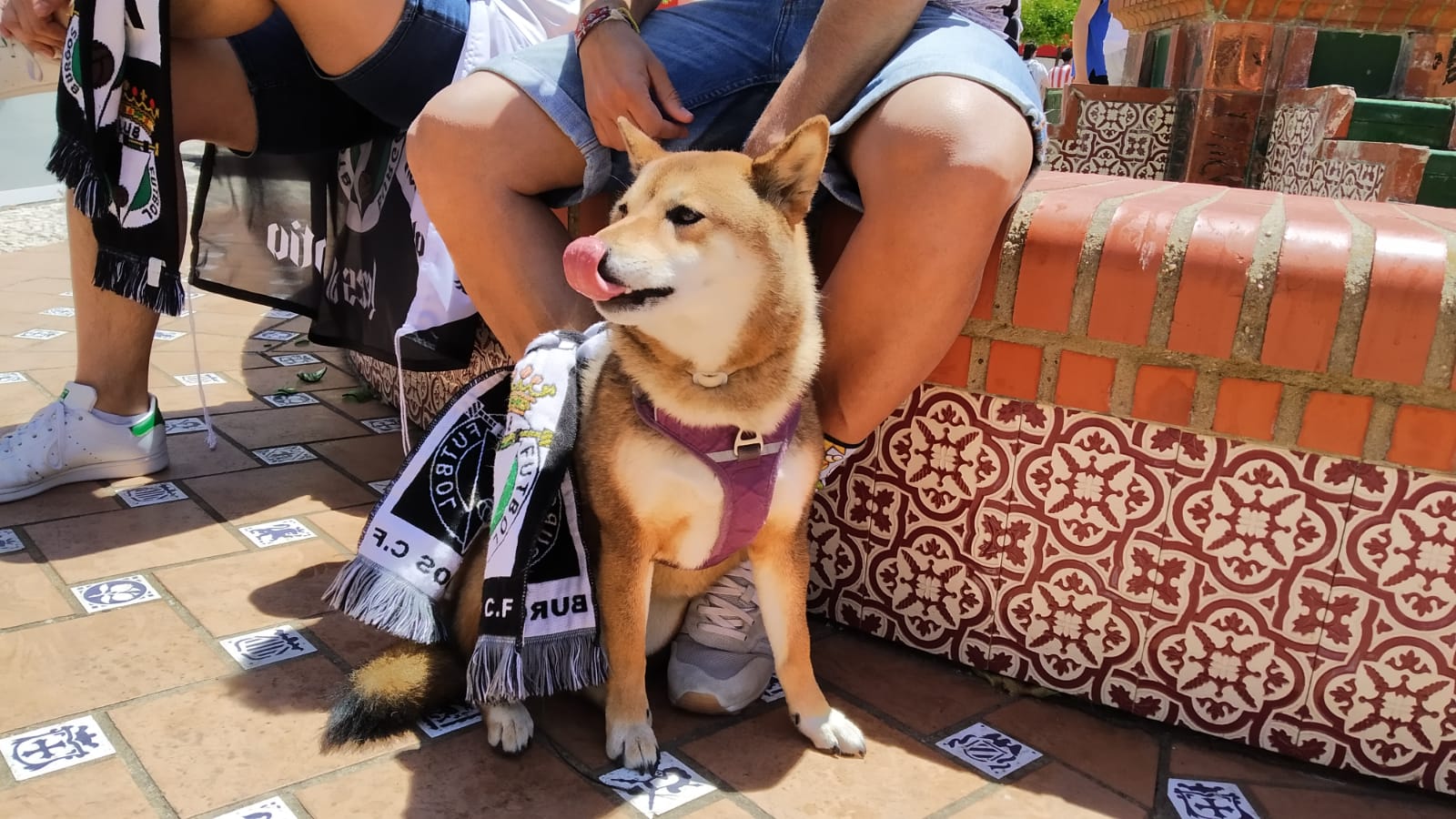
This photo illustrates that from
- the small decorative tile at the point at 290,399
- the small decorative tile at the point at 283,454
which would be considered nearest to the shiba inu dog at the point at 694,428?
the small decorative tile at the point at 283,454

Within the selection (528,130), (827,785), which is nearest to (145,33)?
(528,130)

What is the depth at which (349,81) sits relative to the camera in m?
2.36

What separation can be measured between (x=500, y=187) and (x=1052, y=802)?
59.8 inches

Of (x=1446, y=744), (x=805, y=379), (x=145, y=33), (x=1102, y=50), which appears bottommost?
(x=1446, y=744)

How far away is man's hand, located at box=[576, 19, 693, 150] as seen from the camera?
182 cm

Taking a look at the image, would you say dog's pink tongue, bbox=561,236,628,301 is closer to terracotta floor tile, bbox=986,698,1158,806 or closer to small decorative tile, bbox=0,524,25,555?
terracotta floor tile, bbox=986,698,1158,806

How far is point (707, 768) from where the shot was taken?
162 cm

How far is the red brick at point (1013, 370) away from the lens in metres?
1.85

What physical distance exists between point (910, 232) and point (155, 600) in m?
1.71

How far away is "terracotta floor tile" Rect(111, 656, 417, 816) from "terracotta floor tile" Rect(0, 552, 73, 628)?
0.44 meters

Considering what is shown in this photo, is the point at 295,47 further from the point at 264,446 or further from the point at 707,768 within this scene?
the point at 707,768

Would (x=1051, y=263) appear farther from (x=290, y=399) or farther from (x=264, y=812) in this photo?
(x=290, y=399)

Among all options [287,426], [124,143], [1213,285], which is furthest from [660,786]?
[287,426]

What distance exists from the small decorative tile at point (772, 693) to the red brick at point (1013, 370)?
72 cm
